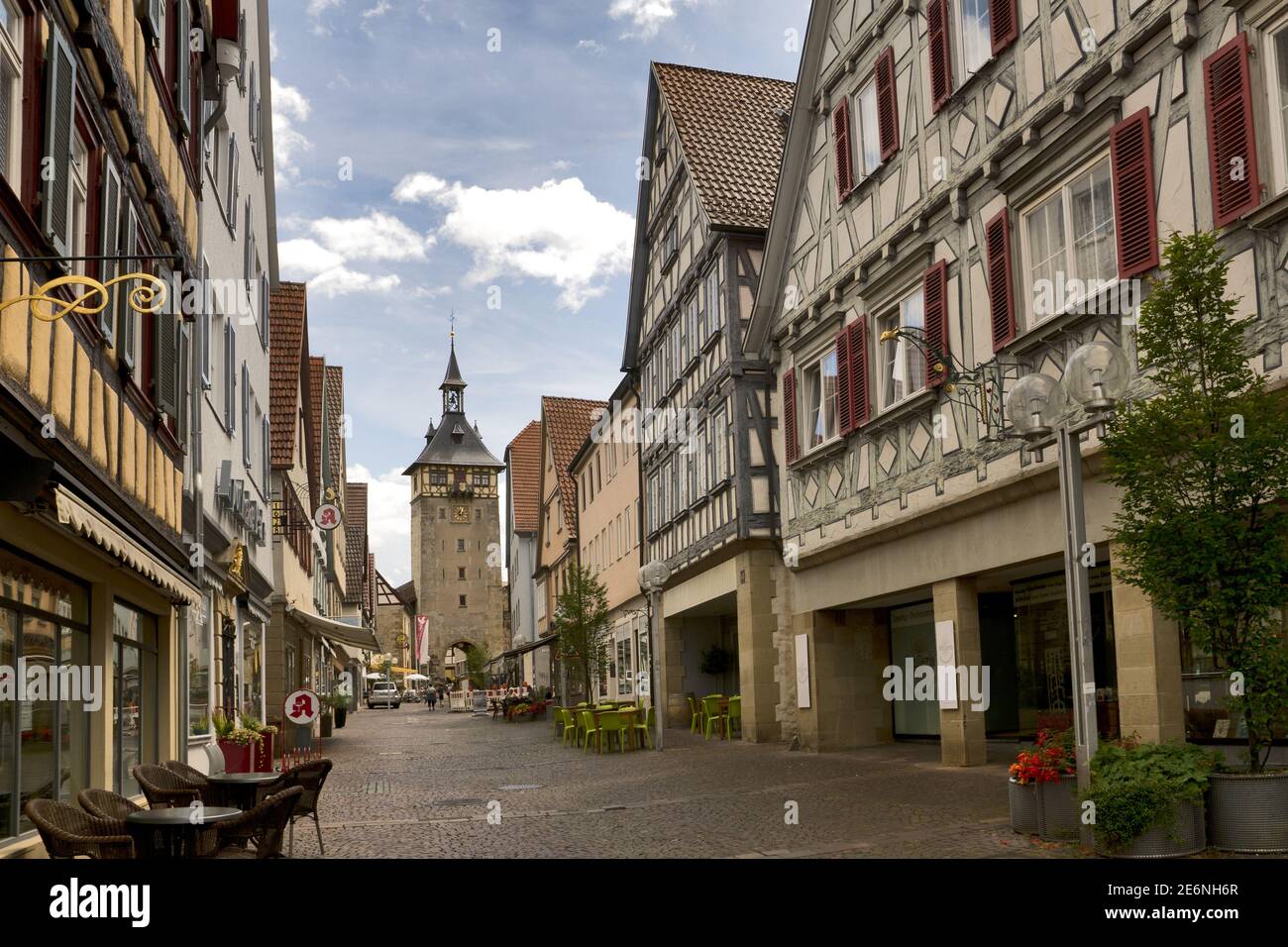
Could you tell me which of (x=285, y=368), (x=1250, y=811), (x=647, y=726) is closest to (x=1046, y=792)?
(x=1250, y=811)

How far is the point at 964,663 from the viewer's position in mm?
15797

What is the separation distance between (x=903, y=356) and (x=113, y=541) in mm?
10810

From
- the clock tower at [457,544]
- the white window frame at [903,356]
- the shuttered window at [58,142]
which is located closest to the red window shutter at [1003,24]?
the white window frame at [903,356]

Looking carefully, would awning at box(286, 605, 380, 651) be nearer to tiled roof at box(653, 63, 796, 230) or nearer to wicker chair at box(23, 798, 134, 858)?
tiled roof at box(653, 63, 796, 230)

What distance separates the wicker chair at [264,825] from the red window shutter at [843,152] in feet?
42.5

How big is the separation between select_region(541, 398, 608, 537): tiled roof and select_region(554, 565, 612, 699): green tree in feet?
48.2

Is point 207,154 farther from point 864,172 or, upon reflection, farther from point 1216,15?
point 1216,15

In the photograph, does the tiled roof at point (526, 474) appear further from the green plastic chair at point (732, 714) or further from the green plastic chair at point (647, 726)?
the green plastic chair at point (732, 714)

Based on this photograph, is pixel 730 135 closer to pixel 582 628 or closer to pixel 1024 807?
pixel 582 628

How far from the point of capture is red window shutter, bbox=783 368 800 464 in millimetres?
20953

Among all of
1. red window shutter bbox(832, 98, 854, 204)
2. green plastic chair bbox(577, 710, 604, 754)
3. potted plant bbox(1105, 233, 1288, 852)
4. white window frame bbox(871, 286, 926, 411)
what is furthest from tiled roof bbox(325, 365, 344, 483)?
potted plant bbox(1105, 233, 1288, 852)

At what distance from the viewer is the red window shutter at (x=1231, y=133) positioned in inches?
401

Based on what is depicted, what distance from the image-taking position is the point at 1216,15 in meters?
10.8
